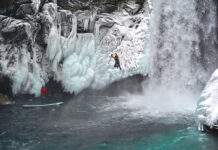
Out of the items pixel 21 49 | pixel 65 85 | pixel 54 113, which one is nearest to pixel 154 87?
pixel 65 85

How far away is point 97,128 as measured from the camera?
8406 mm

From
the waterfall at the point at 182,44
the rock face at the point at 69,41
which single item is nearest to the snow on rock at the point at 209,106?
the rock face at the point at 69,41

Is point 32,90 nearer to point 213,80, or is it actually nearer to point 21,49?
point 21,49

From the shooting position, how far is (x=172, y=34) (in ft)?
46.7

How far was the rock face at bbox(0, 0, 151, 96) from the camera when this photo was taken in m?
11.0

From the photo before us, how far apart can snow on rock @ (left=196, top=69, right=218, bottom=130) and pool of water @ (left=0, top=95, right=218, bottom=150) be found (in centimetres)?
57

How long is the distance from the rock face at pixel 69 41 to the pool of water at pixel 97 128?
59.1 inches

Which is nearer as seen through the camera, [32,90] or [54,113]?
[54,113]

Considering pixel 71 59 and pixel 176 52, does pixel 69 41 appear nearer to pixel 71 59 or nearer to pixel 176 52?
pixel 71 59

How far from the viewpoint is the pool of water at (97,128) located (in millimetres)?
6969

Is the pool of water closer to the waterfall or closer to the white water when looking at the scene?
the white water

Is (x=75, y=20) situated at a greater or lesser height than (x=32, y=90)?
greater

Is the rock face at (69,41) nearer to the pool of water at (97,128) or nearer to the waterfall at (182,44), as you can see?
the waterfall at (182,44)

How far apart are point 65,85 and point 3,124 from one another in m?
4.19
